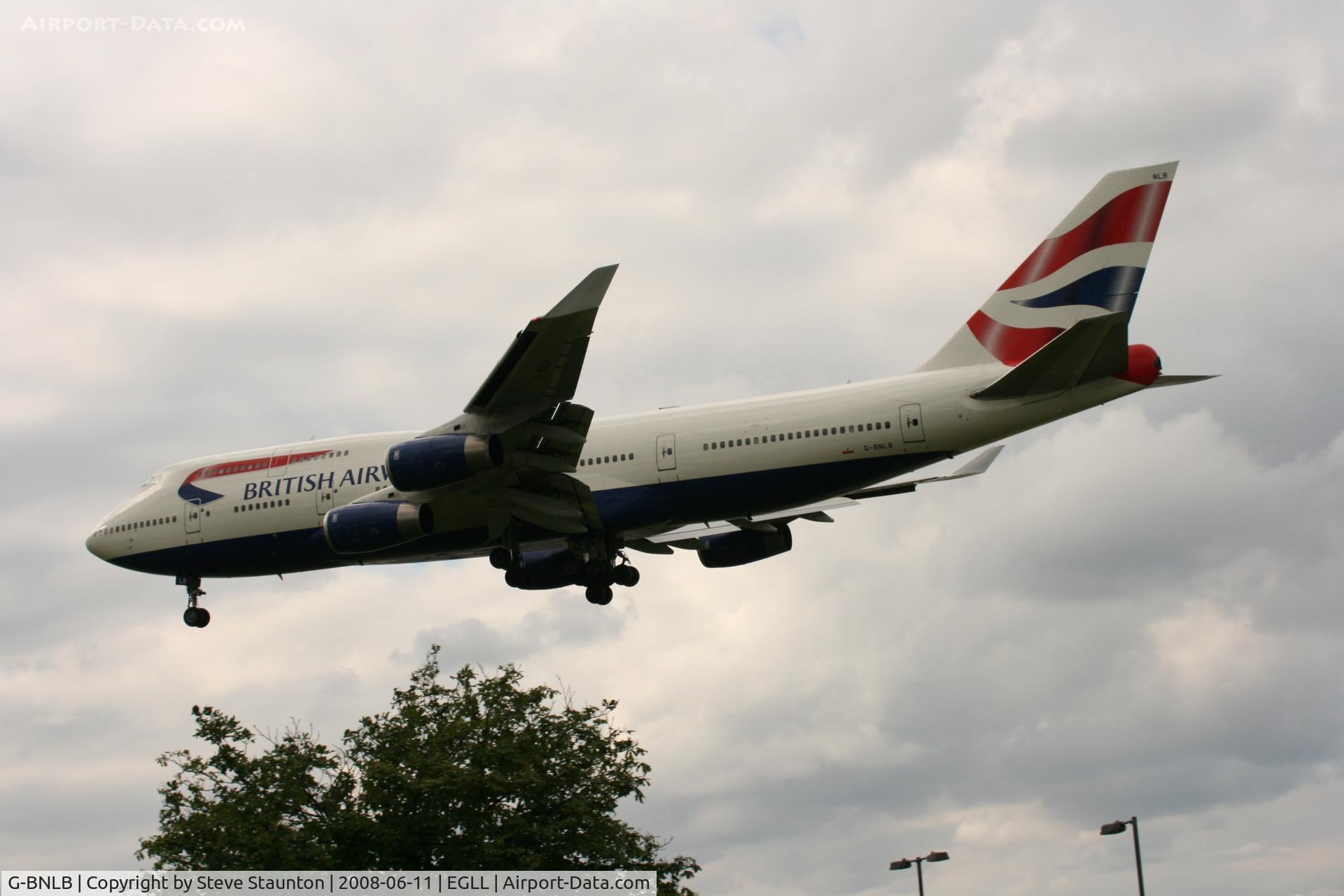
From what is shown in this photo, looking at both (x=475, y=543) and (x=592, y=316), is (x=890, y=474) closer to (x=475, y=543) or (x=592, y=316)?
(x=592, y=316)

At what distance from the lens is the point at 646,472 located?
3131 cm

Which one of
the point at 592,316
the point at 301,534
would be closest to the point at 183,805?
the point at 301,534

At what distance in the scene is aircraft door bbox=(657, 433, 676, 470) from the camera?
31.1m

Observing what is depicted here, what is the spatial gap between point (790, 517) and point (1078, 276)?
27.4 feet

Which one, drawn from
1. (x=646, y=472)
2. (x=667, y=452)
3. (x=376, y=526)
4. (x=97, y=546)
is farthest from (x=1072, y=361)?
(x=97, y=546)

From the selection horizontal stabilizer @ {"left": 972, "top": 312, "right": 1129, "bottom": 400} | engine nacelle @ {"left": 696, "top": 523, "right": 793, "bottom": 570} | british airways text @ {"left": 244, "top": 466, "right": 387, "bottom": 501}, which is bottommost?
engine nacelle @ {"left": 696, "top": 523, "right": 793, "bottom": 570}

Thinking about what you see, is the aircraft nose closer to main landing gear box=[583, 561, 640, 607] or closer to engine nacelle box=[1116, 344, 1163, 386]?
main landing gear box=[583, 561, 640, 607]

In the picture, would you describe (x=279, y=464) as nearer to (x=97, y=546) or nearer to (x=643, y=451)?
(x=97, y=546)

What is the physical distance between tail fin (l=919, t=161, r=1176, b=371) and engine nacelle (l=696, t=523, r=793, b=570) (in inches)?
261

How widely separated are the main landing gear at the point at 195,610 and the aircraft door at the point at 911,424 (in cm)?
1775

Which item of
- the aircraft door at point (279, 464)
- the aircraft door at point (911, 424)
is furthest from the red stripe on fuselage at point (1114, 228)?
the aircraft door at point (279, 464)

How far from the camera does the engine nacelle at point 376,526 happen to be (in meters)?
30.6

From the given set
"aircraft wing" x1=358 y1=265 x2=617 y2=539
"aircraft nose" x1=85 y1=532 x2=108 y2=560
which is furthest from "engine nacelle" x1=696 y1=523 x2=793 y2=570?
"aircraft nose" x1=85 y1=532 x2=108 y2=560

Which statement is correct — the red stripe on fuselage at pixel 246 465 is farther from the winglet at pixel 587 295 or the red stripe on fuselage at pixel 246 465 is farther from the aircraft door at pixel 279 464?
the winglet at pixel 587 295
